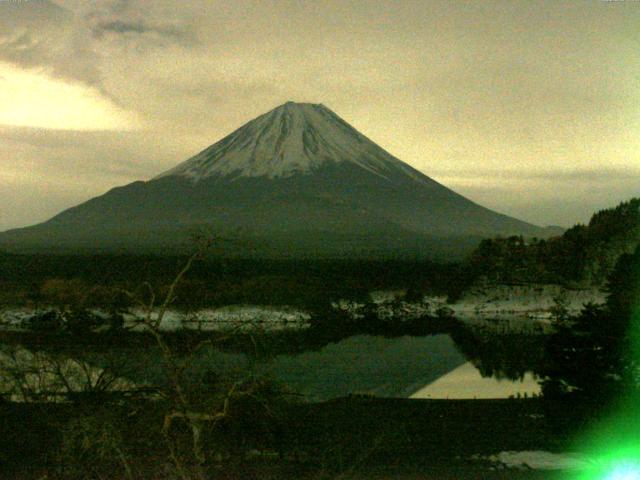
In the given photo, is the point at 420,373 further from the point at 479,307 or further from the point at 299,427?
the point at 479,307

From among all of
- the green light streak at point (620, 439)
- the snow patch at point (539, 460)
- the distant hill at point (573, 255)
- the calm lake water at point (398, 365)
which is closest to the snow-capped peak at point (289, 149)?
the distant hill at point (573, 255)

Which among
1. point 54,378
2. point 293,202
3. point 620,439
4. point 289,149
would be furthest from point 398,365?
point 289,149

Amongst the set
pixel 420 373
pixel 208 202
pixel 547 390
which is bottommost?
pixel 420 373

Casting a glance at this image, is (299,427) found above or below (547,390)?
below

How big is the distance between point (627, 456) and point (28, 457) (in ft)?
19.3

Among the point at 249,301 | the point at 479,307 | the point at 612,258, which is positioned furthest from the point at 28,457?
the point at 612,258

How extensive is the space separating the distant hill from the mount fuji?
36.7m

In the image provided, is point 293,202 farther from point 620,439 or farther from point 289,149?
point 620,439

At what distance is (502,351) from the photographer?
747 inches

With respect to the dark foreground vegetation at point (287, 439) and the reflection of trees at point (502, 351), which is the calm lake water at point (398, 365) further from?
the dark foreground vegetation at point (287, 439)

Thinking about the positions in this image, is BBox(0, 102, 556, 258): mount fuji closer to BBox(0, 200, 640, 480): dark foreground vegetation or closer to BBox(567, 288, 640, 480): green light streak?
BBox(0, 200, 640, 480): dark foreground vegetation

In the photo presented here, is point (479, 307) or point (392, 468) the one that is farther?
point (479, 307)

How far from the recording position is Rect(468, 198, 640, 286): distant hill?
96.5ft

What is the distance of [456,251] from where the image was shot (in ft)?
230
